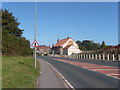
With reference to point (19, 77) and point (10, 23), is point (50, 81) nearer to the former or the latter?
point (19, 77)

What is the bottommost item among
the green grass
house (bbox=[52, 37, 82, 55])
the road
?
the road

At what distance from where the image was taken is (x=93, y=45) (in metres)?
155

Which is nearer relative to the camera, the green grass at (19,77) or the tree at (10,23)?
the green grass at (19,77)

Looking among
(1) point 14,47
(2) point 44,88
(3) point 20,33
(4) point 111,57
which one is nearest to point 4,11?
(3) point 20,33

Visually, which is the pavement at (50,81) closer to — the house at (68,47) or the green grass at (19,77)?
the green grass at (19,77)

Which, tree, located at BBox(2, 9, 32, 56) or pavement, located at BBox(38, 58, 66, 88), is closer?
pavement, located at BBox(38, 58, 66, 88)

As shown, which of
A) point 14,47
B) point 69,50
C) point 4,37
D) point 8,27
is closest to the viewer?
point 4,37

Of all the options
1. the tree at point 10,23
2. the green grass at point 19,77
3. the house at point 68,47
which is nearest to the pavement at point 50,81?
the green grass at point 19,77

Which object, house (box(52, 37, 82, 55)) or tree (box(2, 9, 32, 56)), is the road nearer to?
tree (box(2, 9, 32, 56))

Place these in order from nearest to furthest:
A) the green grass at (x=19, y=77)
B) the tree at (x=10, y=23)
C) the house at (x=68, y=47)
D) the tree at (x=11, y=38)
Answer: the green grass at (x=19, y=77)
the tree at (x=11, y=38)
the tree at (x=10, y=23)
the house at (x=68, y=47)

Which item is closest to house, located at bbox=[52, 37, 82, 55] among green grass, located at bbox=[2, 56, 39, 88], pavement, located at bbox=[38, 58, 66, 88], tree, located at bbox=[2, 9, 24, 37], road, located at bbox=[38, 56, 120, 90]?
tree, located at bbox=[2, 9, 24, 37]

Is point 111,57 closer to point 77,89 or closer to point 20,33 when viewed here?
point 20,33

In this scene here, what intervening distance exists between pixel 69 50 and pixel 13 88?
11807 cm

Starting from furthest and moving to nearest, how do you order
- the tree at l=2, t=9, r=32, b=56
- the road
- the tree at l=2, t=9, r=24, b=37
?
the tree at l=2, t=9, r=24, b=37 → the tree at l=2, t=9, r=32, b=56 → the road
